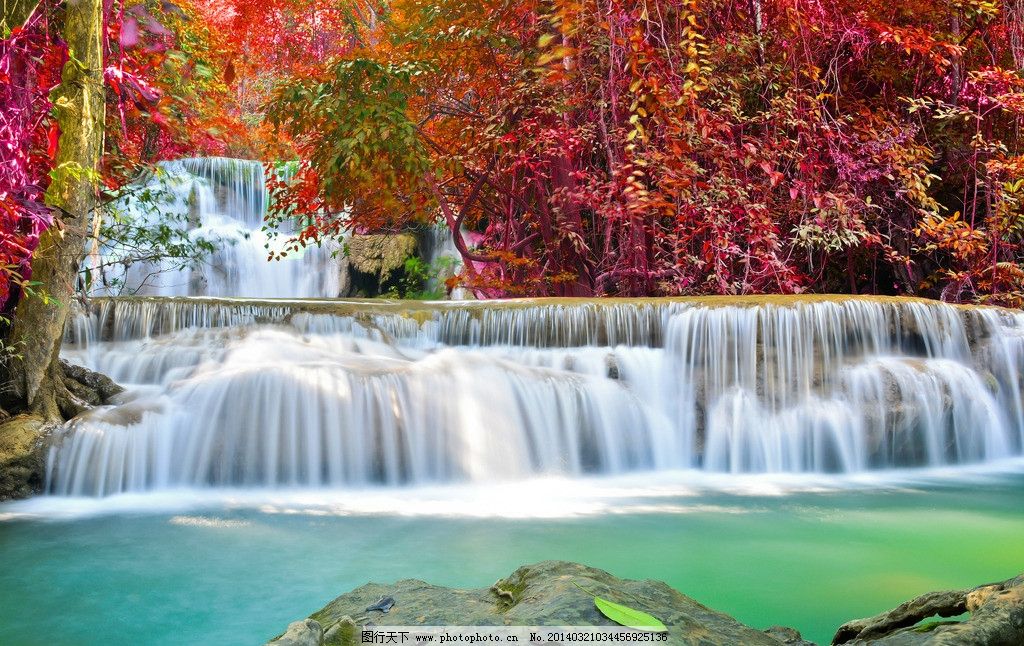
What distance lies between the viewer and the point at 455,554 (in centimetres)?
345

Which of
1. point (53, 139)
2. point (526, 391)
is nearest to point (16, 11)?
point (53, 139)

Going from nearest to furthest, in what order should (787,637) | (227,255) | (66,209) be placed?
(787,637)
(66,209)
(227,255)

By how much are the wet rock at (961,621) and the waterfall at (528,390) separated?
11.8ft

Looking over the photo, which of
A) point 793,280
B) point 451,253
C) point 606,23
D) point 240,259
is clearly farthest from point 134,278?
point 793,280

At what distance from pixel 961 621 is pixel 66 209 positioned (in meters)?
4.77

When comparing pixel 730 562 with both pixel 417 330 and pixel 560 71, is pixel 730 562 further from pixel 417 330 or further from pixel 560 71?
pixel 560 71

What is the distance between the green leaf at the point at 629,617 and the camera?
141cm

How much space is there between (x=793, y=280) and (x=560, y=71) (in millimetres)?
3237

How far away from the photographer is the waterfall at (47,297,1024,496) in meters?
4.99

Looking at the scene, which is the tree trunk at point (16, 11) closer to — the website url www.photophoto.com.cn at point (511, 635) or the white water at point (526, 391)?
the white water at point (526, 391)

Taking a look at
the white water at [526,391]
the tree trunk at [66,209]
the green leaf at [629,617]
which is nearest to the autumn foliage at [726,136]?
the white water at [526,391]

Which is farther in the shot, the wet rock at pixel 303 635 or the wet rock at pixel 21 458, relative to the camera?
the wet rock at pixel 21 458

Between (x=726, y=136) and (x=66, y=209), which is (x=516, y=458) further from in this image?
(x=726, y=136)

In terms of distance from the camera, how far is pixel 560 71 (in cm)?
715
